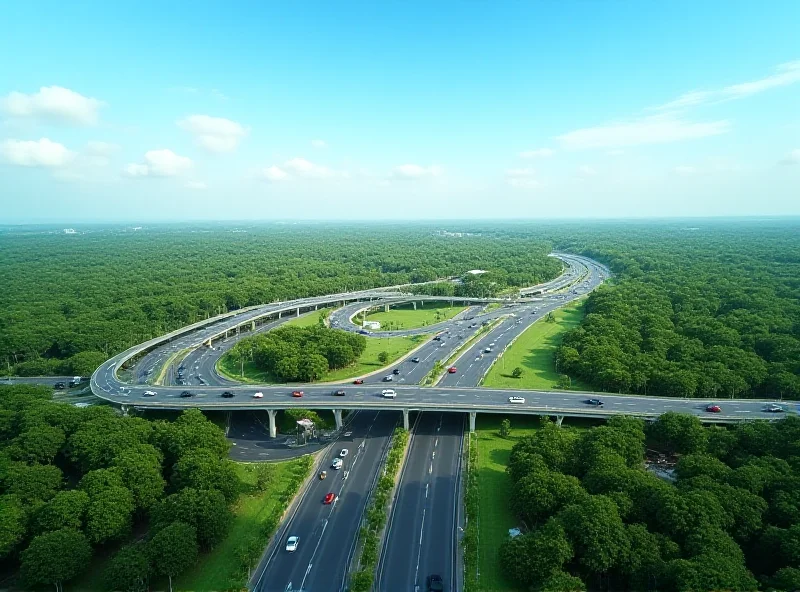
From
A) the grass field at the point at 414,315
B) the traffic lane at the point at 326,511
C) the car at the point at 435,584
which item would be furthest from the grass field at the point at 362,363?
the car at the point at 435,584

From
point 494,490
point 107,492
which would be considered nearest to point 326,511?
point 494,490

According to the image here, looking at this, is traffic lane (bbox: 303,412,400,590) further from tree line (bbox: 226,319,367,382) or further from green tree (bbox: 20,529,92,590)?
tree line (bbox: 226,319,367,382)

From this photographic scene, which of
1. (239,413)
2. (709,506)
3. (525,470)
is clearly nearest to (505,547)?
(525,470)

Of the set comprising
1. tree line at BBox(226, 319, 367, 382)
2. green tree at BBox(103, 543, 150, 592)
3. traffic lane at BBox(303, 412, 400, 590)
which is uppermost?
tree line at BBox(226, 319, 367, 382)

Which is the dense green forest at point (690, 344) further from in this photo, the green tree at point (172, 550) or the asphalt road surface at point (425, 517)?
the green tree at point (172, 550)

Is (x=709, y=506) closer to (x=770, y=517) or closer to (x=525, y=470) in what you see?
(x=770, y=517)

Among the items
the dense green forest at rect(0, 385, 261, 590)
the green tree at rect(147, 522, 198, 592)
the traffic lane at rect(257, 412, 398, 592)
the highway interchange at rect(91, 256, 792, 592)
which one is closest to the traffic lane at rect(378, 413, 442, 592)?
the highway interchange at rect(91, 256, 792, 592)
